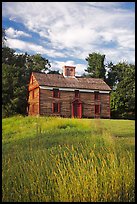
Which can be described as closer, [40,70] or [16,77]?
[16,77]

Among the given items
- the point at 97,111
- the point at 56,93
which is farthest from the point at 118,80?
the point at 56,93

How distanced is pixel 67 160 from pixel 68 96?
57 centimetres

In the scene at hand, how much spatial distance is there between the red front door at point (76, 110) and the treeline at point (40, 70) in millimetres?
280

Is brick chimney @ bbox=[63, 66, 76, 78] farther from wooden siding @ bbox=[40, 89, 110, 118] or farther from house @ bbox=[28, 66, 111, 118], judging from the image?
wooden siding @ bbox=[40, 89, 110, 118]

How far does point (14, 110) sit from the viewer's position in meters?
2.30

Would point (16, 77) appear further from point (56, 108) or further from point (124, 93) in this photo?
point (124, 93)

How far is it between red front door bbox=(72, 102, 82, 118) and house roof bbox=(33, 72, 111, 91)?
0.50 ft

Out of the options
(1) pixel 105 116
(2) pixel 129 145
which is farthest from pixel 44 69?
(2) pixel 129 145

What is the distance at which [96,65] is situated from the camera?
253 centimetres

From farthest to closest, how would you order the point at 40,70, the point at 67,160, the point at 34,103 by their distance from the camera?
the point at 40,70 → the point at 34,103 → the point at 67,160

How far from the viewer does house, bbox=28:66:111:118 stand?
7.83 feet

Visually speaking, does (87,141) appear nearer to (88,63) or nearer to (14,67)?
(88,63)

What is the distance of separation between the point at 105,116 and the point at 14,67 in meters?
0.89

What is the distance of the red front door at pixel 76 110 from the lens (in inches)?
94.7
